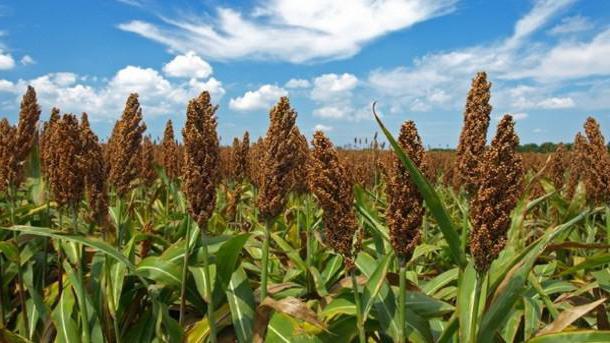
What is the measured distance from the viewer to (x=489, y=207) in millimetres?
1895

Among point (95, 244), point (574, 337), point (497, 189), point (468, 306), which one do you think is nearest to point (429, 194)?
point (497, 189)

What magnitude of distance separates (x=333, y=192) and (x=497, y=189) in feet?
2.20

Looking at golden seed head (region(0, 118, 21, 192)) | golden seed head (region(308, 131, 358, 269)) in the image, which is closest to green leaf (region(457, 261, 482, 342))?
golden seed head (region(308, 131, 358, 269))

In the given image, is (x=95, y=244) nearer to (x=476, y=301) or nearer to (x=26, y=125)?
(x=26, y=125)

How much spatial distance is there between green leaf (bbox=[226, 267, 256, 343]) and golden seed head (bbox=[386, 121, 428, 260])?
45.8 inches

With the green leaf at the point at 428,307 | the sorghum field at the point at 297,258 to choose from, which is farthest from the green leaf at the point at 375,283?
the green leaf at the point at 428,307

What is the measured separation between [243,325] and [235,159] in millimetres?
3587

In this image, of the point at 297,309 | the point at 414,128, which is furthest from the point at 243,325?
the point at 414,128

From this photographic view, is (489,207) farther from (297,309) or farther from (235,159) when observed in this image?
(235,159)

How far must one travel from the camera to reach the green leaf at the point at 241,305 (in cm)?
282

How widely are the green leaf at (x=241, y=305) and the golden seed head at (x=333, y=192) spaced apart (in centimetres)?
91

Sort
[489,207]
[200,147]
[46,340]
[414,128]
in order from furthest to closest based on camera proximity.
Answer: [46,340] < [200,147] < [414,128] < [489,207]

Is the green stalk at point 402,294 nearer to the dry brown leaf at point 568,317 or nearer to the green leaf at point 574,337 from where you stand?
the green leaf at point 574,337

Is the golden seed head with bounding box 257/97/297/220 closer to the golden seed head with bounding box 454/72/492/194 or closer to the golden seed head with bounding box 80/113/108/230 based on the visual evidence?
the golden seed head with bounding box 454/72/492/194
